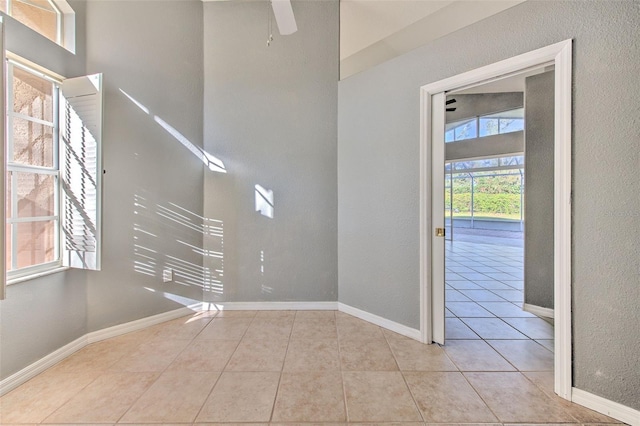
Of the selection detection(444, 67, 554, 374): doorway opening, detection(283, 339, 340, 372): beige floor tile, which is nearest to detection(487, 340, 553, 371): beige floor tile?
detection(444, 67, 554, 374): doorway opening

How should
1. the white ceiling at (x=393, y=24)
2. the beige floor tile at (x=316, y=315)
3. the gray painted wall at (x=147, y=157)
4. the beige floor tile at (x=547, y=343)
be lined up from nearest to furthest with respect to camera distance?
the beige floor tile at (x=547, y=343) < the gray painted wall at (x=147, y=157) < the beige floor tile at (x=316, y=315) < the white ceiling at (x=393, y=24)

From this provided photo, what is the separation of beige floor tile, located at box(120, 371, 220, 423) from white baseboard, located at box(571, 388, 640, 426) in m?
2.33

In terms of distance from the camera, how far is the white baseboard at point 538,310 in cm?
286

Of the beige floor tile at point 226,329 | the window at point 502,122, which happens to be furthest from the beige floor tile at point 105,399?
the window at point 502,122

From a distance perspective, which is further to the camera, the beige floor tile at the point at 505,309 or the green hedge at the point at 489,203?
the green hedge at the point at 489,203

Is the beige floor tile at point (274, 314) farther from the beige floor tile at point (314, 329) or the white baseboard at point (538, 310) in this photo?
the white baseboard at point (538, 310)

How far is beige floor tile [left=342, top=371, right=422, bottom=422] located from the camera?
59.4 inches

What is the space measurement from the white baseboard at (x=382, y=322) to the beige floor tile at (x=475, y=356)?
276mm

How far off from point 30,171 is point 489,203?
40.9ft

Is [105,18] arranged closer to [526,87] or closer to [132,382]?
[132,382]

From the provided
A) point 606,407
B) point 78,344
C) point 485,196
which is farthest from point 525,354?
point 485,196

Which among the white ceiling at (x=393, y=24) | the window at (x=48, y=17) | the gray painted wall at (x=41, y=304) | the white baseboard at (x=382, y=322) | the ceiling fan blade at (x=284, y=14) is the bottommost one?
the white baseboard at (x=382, y=322)

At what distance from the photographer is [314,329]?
258cm

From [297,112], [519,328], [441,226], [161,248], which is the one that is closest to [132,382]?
[161,248]
